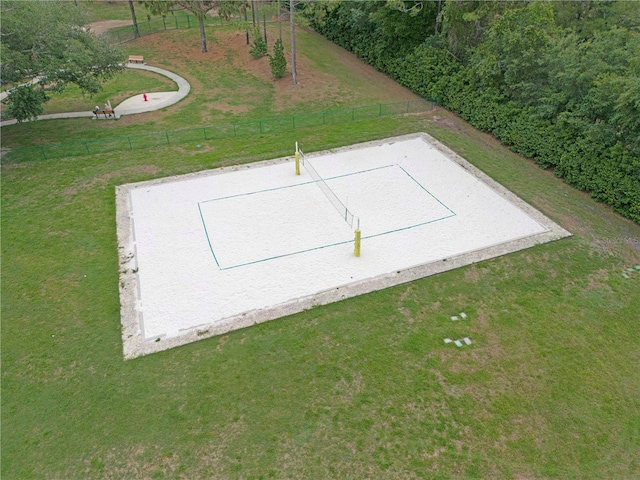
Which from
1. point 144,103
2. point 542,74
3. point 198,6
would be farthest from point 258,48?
point 542,74

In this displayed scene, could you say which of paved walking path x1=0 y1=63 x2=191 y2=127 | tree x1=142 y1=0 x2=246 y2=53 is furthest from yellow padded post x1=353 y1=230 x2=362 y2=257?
tree x1=142 y1=0 x2=246 y2=53

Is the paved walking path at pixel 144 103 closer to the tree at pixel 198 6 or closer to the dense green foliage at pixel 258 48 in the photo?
the tree at pixel 198 6

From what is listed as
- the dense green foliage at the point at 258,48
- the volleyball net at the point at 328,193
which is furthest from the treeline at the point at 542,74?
the volleyball net at the point at 328,193

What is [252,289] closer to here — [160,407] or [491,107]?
[160,407]

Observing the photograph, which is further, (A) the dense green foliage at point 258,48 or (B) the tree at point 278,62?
(A) the dense green foliage at point 258,48

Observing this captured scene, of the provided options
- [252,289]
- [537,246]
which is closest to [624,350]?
[537,246]
